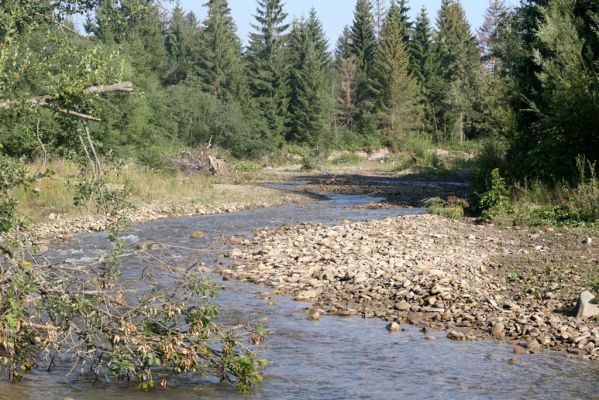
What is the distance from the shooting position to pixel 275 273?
14320 millimetres

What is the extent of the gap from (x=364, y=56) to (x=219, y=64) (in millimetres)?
19118

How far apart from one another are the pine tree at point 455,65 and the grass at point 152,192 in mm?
32778

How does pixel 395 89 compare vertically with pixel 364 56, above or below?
below

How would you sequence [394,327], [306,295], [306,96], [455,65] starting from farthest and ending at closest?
1. [455,65]
2. [306,96]
3. [306,295]
4. [394,327]

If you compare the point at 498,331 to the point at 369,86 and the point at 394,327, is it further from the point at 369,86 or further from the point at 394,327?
the point at 369,86

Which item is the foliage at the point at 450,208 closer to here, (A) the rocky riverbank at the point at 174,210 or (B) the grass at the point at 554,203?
(B) the grass at the point at 554,203

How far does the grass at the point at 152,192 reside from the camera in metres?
22.4


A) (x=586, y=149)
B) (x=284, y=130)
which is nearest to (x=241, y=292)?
(x=586, y=149)

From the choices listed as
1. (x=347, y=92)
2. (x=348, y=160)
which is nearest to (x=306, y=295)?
(x=348, y=160)

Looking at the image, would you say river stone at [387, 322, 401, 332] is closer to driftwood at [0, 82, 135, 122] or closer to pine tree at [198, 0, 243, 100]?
driftwood at [0, 82, 135, 122]

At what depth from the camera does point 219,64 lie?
66875 millimetres

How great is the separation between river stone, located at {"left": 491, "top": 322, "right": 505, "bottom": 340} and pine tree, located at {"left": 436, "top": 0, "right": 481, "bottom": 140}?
50.9 m

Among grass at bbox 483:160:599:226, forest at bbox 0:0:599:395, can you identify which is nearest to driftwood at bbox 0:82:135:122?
forest at bbox 0:0:599:395

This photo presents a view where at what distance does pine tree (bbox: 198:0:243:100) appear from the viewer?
65688mm
